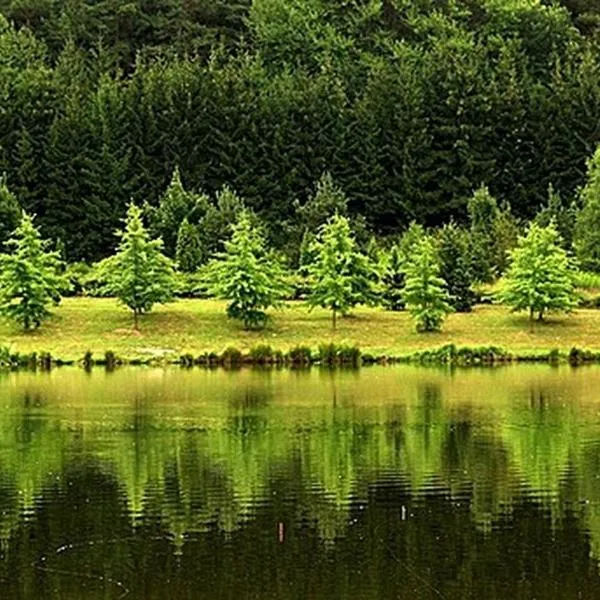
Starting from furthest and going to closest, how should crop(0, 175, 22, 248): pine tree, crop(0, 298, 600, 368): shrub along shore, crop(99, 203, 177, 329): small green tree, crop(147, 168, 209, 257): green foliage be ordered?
crop(147, 168, 209, 257): green foliage
crop(0, 175, 22, 248): pine tree
crop(99, 203, 177, 329): small green tree
crop(0, 298, 600, 368): shrub along shore

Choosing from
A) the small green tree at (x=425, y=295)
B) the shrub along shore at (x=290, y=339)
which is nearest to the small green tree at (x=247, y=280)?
the shrub along shore at (x=290, y=339)

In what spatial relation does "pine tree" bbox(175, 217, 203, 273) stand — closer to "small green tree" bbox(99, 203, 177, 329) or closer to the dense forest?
the dense forest

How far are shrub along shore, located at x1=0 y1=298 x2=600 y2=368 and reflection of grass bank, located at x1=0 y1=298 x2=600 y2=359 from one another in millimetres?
37

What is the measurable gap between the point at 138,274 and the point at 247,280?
4291 millimetres

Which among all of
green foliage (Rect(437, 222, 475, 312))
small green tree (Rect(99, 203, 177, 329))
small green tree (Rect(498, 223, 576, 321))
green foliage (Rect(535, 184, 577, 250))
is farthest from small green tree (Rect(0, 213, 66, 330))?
green foliage (Rect(535, 184, 577, 250))

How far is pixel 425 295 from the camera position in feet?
187

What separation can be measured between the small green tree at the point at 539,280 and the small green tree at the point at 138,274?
13.2 metres

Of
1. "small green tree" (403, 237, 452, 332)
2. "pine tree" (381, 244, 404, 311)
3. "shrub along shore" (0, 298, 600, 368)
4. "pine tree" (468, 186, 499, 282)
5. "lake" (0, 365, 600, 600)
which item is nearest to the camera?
"lake" (0, 365, 600, 600)

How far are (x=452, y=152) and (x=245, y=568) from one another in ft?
220

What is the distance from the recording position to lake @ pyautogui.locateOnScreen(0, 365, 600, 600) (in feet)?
64.3

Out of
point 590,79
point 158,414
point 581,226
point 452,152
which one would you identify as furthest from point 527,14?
point 158,414

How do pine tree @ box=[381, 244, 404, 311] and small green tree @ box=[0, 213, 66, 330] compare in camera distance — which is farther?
pine tree @ box=[381, 244, 404, 311]

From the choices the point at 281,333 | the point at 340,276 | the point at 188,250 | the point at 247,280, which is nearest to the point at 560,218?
the point at 188,250

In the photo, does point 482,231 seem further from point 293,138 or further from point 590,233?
point 293,138
